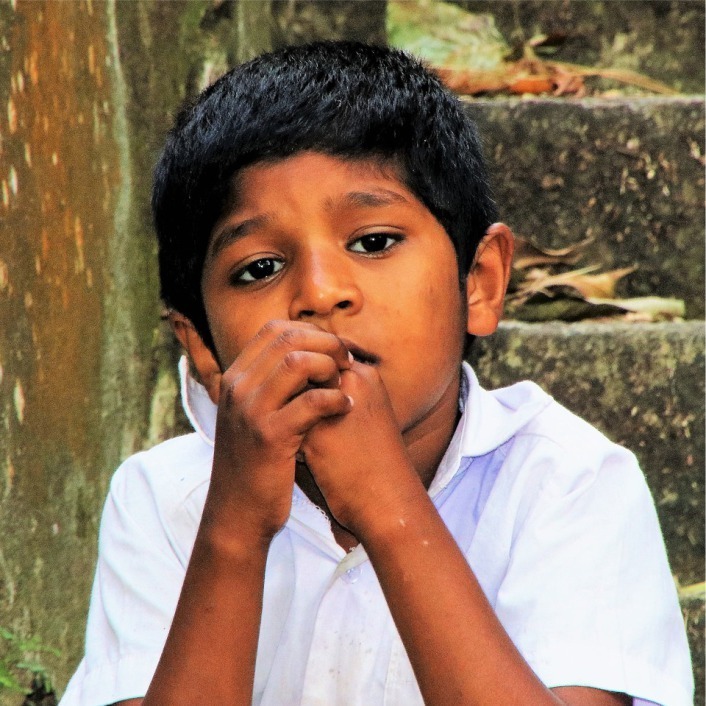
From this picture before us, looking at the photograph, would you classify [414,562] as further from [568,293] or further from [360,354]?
[568,293]

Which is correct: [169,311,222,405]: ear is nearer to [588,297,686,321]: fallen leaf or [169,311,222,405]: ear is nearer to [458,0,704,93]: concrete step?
[588,297,686,321]: fallen leaf

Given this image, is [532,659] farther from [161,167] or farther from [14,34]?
[14,34]

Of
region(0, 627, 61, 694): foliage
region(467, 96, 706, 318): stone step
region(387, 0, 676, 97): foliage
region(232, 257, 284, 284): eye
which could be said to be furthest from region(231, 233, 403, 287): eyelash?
region(387, 0, 676, 97): foliage

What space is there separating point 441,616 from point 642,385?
1285mm

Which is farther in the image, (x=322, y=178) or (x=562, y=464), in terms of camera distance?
(x=562, y=464)

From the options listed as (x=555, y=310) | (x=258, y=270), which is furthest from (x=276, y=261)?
(x=555, y=310)

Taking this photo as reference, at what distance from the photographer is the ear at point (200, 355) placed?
6.35 ft

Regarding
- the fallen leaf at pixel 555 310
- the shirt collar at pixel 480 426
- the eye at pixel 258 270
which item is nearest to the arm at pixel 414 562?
the eye at pixel 258 270

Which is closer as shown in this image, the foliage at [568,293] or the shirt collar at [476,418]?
the shirt collar at [476,418]

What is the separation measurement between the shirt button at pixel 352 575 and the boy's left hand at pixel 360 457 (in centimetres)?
28

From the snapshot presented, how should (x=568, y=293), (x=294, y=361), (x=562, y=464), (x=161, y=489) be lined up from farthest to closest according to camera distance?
1. (x=568, y=293)
2. (x=161, y=489)
3. (x=562, y=464)
4. (x=294, y=361)

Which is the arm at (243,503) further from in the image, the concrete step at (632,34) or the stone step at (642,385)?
the concrete step at (632,34)

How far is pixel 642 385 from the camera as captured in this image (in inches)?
103

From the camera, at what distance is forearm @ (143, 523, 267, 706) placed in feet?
5.02
